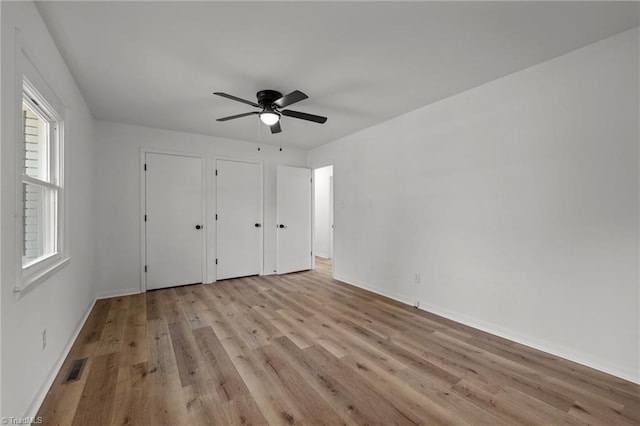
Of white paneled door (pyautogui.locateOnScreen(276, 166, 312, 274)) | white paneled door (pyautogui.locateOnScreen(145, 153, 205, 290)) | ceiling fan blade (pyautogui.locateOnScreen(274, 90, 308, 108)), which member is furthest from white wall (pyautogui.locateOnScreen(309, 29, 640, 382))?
white paneled door (pyautogui.locateOnScreen(145, 153, 205, 290))

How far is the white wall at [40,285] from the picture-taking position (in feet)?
4.43

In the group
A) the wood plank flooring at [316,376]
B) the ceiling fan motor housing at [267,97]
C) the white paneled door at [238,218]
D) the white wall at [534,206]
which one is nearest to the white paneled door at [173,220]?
the white paneled door at [238,218]

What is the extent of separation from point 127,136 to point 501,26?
4.61 meters

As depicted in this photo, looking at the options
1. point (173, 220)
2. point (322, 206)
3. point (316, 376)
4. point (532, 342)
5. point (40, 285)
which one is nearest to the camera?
point (40, 285)

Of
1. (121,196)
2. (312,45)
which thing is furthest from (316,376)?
(121,196)

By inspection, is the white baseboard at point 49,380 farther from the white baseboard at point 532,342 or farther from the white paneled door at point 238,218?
the white baseboard at point 532,342

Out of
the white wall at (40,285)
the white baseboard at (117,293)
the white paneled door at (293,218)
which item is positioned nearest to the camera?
the white wall at (40,285)

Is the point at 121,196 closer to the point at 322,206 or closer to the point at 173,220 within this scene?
the point at 173,220

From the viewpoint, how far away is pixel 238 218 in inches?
194

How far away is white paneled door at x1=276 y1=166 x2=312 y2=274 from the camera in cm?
526

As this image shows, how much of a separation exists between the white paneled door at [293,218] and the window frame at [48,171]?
10.6 feet

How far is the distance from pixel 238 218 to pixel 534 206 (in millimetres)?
4190

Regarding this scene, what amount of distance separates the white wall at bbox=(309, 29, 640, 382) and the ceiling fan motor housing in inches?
70.4

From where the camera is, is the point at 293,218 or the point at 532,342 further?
the point at 293,218
